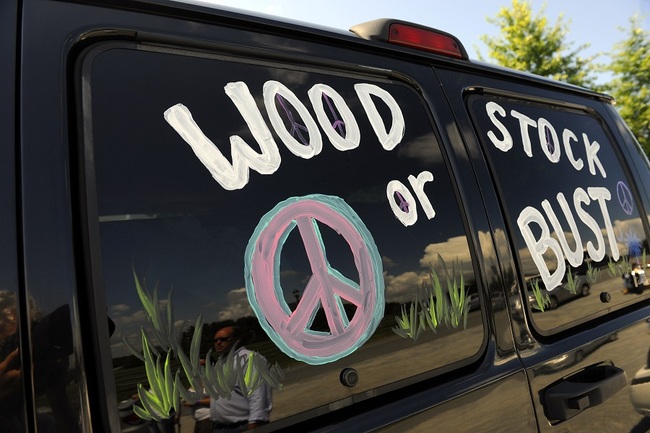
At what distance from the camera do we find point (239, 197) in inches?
47.5

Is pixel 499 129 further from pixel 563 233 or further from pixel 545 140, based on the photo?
pixel 563 233

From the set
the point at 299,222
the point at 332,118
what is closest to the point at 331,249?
the point at 299,222

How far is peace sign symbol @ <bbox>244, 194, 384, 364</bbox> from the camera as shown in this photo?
119 centimetres

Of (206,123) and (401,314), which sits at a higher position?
(206,123)

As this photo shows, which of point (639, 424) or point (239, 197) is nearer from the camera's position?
point (239, 197)

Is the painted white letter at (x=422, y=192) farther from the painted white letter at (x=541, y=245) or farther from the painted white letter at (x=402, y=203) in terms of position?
the painted white letter at (x=541, y=245)

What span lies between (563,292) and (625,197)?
78 cm

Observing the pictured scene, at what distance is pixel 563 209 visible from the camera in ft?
6.59

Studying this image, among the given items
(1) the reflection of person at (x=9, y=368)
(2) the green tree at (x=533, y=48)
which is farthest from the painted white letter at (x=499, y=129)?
(2) the green tree at (x=533, y=48)

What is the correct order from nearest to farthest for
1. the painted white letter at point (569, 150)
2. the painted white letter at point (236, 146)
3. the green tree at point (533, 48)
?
the painted white letter at point (236, 146)
the painted white letter at point (569, 150)
the green tree at point (533, 48)

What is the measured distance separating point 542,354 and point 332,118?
987 millimetres

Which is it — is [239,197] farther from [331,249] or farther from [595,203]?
[595,203]

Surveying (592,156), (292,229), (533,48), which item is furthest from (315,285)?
(533,48)

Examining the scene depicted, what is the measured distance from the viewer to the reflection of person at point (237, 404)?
1091 millimetres
